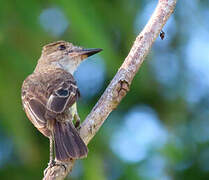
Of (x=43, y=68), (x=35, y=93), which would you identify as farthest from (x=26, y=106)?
(x=43, y=68)

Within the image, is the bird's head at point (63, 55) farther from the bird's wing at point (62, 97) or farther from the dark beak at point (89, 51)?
the bird's wing at point (62, 97)

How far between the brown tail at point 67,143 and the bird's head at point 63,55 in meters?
1.36

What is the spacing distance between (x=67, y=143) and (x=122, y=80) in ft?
2.33

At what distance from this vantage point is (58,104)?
223 inches

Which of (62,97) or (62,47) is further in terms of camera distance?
(62,47)

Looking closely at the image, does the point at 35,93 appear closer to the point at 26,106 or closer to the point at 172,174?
the point at 26,106

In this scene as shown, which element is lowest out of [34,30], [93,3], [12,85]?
[12,85]

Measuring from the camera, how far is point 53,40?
714 cm

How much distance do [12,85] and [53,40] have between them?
0.83m

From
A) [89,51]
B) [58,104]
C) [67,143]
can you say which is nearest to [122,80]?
[67,143]

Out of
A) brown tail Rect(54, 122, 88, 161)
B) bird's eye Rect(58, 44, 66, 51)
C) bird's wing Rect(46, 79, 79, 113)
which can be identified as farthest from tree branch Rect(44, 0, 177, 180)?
bird's eye Rect(58, 44, 66, 51)

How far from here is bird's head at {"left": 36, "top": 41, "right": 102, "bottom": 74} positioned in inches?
274

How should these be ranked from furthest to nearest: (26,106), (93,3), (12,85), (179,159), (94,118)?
(179,159)
(93,3)
(12,85)
(26,106)
(94,118)

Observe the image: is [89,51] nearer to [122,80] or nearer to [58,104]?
[58,104]
